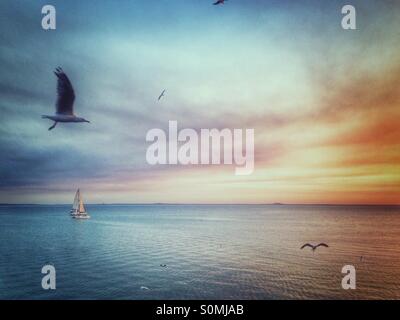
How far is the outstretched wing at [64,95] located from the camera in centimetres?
1195

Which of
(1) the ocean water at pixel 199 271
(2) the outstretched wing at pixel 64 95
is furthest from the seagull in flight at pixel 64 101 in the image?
(1) the ocean water at pixel 199 271

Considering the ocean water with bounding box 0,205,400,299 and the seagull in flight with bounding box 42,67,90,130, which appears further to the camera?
the ocean water with bounding box 0,205,400,299

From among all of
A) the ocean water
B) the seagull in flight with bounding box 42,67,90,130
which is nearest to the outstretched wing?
the seagull in flight with bounding box 42,67,90,130

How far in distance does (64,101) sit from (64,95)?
0.32m

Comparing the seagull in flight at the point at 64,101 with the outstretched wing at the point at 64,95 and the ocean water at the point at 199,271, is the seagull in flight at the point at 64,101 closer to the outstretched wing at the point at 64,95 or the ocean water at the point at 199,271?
the outstretched wing at the point at 64,95

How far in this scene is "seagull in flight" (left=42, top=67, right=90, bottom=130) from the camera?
12004mm

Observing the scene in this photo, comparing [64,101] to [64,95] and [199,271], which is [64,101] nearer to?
[64,95]

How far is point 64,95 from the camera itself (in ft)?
40.5

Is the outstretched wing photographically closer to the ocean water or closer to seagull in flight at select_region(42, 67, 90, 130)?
seagull in flight at select_region(42, 67, 90, 130)

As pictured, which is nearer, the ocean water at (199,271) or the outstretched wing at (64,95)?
the outstretched wing at (64,95)

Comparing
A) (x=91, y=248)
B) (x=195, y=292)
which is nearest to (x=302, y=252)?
(x=195, y=292)

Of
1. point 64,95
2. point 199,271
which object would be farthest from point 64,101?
point 199,271
